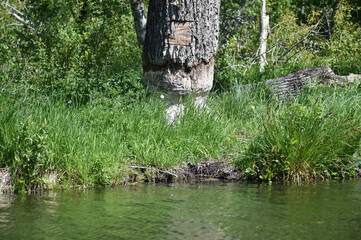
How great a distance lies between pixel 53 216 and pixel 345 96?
5495 mm

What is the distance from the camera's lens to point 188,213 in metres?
4.27

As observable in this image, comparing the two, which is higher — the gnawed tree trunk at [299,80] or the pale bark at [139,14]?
the pale bark at [139,14]

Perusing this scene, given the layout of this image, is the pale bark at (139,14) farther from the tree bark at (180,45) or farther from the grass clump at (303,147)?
the grass clump at (303,147)

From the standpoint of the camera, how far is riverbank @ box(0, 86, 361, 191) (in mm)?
5469

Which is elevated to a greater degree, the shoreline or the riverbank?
Result: the riverbank

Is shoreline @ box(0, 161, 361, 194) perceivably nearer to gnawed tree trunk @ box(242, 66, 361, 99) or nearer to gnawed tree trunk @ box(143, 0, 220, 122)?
gnawed tree trunk @ box(143, 0, 220, 122)

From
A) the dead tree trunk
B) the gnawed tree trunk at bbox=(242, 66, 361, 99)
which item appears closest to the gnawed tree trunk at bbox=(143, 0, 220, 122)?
the gnawed tree trunk at bbox=(242, 66, 361, 99)

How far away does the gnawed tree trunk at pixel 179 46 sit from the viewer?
7480 millimetres

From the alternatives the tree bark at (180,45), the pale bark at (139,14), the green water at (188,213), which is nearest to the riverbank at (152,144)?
the green water at (188,213)

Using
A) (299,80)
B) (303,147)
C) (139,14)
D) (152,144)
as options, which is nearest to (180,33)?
(152,144)

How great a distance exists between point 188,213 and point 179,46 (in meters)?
3.79

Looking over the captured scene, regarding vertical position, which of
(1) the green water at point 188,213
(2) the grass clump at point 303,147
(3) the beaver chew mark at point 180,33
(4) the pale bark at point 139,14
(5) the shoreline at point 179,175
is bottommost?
(1) the green water at point 188,213

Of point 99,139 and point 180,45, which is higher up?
point 180,45

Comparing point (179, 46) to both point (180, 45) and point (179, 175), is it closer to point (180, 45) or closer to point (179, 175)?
point (180, 45)
